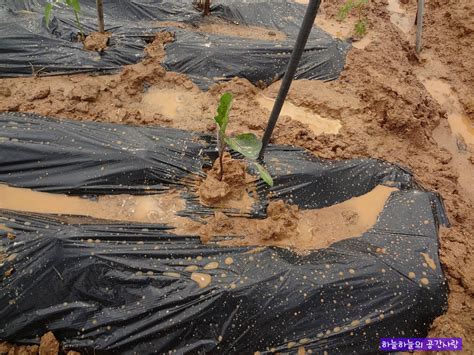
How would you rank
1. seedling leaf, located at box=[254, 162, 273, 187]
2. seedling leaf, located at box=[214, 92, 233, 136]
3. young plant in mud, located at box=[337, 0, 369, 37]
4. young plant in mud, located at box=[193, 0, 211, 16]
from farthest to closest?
1. young plant in mud, located at box=[337, 0, 369, 37]
2. young plant in mud, located at box=[193, 0, 211, 16]
3. seedling leaf, located at box=[254, 162, 273, 187]
4. seedling leaf, located at box=[214, 92, 233, 136]

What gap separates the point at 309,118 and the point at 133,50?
2.07m

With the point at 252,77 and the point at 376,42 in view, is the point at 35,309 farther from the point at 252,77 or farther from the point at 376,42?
the point at 376,42

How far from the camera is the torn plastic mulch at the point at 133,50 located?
137 inches

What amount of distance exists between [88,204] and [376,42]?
13.3 feet

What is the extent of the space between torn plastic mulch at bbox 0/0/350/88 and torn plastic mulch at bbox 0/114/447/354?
1.25m

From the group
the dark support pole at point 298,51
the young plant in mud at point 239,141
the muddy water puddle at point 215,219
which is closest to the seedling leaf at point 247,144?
the young plant in mud at point 239,141

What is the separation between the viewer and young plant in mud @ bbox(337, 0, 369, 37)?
4.63 m

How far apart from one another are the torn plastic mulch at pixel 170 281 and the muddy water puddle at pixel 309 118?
1.23 meters

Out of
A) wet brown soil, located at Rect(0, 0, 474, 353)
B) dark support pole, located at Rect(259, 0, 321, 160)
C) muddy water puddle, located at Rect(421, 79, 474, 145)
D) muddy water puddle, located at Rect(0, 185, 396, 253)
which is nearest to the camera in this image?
dark support pole, located at Rect(259, 0, 321, 160)

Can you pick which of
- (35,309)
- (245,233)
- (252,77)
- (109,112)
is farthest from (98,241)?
(252,77)

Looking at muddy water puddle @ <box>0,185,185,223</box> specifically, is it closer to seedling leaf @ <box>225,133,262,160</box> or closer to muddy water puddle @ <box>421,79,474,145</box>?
seedling leaf @ <box>225,133,262,160</box>

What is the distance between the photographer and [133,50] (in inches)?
147

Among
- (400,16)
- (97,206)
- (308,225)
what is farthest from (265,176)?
(400,16)

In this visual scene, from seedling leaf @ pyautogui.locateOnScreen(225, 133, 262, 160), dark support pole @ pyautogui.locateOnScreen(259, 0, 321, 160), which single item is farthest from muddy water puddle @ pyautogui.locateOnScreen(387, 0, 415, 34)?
seedling leaf @ pyautogui.locateOnScreen(225, 133, 262, 160)
